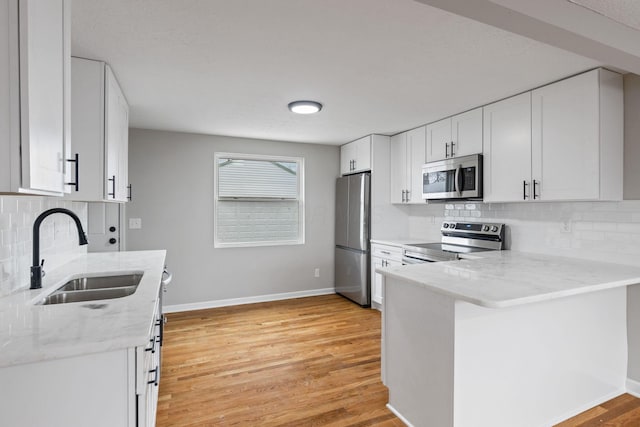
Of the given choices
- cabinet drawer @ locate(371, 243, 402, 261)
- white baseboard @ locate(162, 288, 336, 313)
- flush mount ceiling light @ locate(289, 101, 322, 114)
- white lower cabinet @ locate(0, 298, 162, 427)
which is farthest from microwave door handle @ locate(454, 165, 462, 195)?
white lower cabinet @ locate(0, 298, 162, 427)

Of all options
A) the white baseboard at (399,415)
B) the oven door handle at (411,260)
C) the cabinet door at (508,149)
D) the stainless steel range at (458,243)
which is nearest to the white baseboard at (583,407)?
the white baseboard at (399,415)

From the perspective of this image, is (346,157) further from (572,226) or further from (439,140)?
(572,226)

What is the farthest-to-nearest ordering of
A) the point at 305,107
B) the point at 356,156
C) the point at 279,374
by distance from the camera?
the point at 356,156, the point at 305,107, the point at 279,374

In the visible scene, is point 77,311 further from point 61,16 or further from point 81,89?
point 81,89

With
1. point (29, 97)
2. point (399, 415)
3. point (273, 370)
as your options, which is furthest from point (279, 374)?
point (29, 97)

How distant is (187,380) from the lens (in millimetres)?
2562

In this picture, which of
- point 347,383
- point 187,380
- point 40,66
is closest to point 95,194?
point 40,66

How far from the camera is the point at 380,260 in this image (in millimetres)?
4277

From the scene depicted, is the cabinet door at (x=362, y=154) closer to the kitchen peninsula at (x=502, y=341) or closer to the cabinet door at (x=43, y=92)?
the kitchen peninsula at (x=502, y=341)

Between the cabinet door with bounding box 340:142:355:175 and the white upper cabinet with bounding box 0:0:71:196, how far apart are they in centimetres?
386

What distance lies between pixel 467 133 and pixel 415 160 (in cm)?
80

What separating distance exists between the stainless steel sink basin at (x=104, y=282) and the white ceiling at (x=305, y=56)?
141 cm

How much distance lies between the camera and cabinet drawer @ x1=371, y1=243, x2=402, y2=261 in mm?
3953

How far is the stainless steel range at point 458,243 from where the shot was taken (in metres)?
3.30
